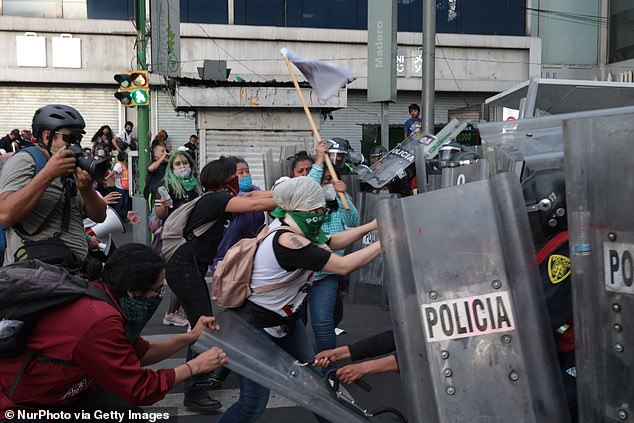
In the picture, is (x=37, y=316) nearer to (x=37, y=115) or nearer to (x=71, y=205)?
(x=71, y=205)

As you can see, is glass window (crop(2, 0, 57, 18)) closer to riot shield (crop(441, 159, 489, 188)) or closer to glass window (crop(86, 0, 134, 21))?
glass window (crop(86, 0, 134, 21))

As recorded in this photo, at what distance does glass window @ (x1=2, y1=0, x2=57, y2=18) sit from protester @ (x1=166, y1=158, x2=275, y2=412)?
24.5 m

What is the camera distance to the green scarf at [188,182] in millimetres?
7223

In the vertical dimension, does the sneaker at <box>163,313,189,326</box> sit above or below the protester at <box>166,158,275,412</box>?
below

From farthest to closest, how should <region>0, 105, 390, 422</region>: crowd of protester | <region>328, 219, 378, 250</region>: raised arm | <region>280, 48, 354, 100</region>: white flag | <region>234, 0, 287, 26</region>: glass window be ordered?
<region>234, 0, 287, 26</region>: glass window → <region>280, 48, 354, 100</region>: white flag → <region>328, 219, 378, 250</region>: raised arm → <region>0, 105, 390, 422</region>: crowd of protester

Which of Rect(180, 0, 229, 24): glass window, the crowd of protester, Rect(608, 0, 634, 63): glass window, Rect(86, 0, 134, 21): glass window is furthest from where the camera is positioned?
Rect(608, 0, 634, 63): glass window

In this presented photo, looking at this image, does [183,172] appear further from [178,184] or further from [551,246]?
[551,246]

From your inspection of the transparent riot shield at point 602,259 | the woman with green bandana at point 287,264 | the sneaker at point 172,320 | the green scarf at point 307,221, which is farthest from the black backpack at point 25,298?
the sneaker at point 172,320

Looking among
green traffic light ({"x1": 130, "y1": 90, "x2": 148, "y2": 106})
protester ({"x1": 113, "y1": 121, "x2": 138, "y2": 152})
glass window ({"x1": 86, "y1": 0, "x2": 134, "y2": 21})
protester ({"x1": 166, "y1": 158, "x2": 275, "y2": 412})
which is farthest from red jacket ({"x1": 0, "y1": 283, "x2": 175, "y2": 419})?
glass window ({"x1": 86, "y1": 0, "x2": 134, "y2": 21})

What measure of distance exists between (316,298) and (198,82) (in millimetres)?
10505

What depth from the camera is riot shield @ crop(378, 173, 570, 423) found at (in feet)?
6.71

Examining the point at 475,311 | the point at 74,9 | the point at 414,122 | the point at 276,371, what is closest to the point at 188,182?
the point at 276,371

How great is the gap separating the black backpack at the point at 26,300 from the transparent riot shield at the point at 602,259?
1.69 metres

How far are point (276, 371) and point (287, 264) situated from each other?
2.59 feet
